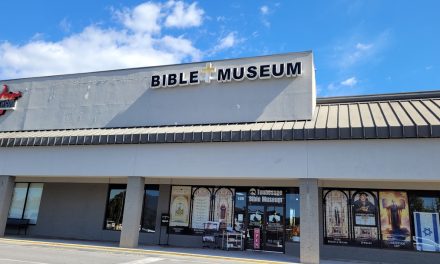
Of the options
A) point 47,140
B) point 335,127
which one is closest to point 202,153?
point 335,127

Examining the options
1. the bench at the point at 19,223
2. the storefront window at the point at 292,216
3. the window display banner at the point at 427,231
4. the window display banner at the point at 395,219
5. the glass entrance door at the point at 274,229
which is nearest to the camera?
the window display banner at the point at 427,231

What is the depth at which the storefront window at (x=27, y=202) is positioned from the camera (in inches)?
877

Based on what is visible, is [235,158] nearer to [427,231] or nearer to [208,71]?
[208,71]

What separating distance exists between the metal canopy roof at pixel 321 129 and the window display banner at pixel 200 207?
3826 mm

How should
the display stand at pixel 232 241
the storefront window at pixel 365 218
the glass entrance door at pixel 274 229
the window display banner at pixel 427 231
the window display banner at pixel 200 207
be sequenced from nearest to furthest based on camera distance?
the window display banner at pixel 427 231 → the storefront window at pixel 365 218 → the glass entrance door at pixel 274 229 → the display stand at pixel 232 241 → the window display banner at pixel 200 207

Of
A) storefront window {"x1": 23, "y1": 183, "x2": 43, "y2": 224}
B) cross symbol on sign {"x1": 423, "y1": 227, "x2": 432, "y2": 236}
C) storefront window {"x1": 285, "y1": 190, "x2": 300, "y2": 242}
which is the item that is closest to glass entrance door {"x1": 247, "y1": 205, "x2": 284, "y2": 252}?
storefront window {"x1": 285, "y1": 190, "x2": 300, "y2": 242}

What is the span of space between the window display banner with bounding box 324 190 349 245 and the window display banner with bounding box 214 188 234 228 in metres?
4.55

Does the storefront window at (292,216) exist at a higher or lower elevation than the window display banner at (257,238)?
higher

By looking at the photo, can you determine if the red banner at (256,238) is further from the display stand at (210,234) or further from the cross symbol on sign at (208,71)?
the cross symbol on sign at (208,71)

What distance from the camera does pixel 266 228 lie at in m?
17.5

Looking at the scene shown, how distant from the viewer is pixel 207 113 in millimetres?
17531

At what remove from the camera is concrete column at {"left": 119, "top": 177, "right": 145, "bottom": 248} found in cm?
1584

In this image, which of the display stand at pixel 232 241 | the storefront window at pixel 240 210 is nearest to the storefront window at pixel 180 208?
the display stand at pixel 232 241

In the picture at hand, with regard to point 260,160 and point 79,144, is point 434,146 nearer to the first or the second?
point 260,160
